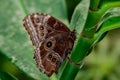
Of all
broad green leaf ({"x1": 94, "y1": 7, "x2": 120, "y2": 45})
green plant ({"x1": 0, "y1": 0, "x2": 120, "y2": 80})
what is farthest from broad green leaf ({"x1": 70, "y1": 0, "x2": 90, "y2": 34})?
broad green leaf ({"x1": 94, "y1": 7, "x2": 120, "y2": 45})

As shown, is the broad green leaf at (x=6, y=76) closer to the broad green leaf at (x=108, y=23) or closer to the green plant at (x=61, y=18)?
the green plant at (x=61, y=18)

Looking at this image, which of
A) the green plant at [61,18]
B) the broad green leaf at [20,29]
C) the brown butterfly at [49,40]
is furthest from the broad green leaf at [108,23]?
the broad green leaf at [20,29]

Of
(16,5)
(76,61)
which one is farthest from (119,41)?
(76,61)

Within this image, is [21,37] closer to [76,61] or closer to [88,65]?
[76,61]

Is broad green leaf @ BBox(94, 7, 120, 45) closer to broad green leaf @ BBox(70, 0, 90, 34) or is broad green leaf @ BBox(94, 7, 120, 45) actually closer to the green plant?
the green plant

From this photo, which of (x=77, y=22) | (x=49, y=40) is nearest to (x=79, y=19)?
(x=77, y=22)

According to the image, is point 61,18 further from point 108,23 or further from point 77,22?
point 108,23
